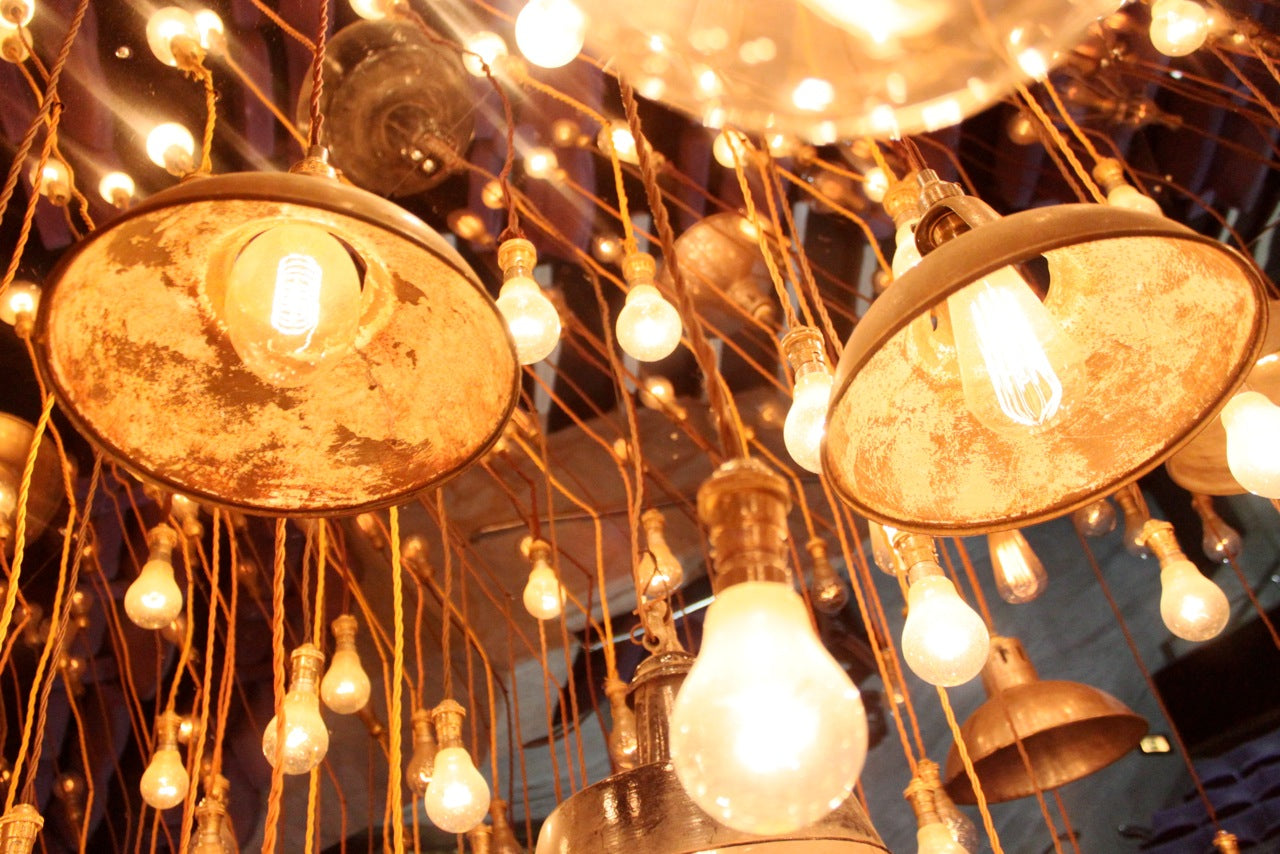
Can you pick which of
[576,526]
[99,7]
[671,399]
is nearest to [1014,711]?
[671,399]

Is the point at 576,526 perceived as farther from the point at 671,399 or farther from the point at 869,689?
the point at 869,689

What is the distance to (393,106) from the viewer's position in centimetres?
243

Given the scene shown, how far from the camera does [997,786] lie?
2.23 metres

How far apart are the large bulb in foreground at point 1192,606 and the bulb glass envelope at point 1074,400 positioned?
3.63 ft

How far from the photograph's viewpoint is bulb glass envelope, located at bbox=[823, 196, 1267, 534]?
2.69 feet

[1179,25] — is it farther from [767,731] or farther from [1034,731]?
[767,731]

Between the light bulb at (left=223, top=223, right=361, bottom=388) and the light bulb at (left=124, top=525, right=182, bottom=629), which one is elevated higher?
the light bulb at (left=124, top=525, right=182, bottom=629)

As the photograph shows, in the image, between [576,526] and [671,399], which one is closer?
[671,399]

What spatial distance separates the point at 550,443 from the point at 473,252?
800 mm

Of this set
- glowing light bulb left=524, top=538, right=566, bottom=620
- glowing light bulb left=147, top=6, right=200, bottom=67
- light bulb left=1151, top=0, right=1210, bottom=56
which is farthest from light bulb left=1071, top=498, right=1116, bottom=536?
glowing light bulb left=147, top=6, right=200, bottom=67

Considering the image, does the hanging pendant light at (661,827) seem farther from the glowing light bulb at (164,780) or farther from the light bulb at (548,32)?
the glowing light bulb at (164,780)

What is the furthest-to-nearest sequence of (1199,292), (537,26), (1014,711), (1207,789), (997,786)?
(1207,789) < (997,786) < (1014,711) < (537,26) < (1199,292)

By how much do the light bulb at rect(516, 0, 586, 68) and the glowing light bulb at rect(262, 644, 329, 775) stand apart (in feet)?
3.40

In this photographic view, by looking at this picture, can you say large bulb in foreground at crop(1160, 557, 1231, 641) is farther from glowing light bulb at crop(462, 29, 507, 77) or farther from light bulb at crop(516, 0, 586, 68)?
glowing light bulb at crop(462, 29, 507, 77)
